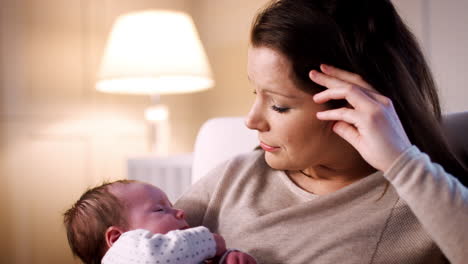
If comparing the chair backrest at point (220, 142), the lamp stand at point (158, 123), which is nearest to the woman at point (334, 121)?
the chair backrest at point (220, 142)

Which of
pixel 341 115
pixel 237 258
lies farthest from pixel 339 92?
pixel 237 258

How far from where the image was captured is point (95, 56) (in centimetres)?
260

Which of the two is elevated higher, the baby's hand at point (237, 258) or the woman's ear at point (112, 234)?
the baby's hand at point (237, 258)

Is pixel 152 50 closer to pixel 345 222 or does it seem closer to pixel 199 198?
pixel 199 198

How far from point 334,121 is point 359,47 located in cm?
16

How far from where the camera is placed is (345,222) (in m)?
0.92

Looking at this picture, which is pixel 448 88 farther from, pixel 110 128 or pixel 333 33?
pixel 110 128

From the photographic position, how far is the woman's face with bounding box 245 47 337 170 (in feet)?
3.00

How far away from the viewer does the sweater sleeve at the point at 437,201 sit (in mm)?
739

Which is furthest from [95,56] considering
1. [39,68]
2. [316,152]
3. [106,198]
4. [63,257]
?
[316,152]

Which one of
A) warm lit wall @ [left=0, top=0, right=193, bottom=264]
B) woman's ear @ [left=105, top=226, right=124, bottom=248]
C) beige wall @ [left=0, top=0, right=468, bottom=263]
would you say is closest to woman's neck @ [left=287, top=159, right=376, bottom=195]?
woman's ear @ [left=105, top=226, right=124, bottom=248]

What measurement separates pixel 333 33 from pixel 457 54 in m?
1.14

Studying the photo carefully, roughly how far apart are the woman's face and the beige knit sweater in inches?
3.8

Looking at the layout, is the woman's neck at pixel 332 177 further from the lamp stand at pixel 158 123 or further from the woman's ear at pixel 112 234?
the lamp stand at pixel 158 123
